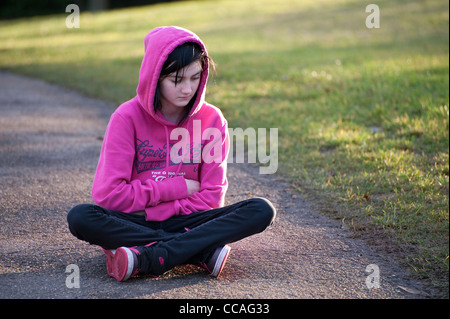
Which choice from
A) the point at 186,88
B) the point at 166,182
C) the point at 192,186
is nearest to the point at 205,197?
the point at 192,186

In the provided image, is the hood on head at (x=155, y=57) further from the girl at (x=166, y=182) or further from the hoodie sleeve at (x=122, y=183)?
the hoodie sleeve at (x=122, y=183)

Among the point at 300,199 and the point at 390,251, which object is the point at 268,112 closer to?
the point at 300,199

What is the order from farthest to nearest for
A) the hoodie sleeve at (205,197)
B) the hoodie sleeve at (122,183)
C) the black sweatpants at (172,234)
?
the hoodie sleeve at (205,197), the hoodie sleeve at (122,183), the black sweatpants at (172,234)

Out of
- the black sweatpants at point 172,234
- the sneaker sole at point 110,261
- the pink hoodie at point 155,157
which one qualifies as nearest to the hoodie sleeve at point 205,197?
the pink hoodie at point 155,157

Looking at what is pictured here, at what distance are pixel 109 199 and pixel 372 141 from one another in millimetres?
2998

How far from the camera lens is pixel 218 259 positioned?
289cm

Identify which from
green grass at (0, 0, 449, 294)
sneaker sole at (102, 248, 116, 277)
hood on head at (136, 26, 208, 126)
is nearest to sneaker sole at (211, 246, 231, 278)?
sneaker sole at (102, 248, 116, 277)

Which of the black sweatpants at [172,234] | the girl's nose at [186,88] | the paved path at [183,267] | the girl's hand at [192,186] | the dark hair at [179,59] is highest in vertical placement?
the dark hair at [179,59]

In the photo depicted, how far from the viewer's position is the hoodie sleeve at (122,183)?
300 centimetres

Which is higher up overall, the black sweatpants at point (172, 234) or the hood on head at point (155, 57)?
the hood on head at point (155, 57)

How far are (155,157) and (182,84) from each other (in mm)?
448

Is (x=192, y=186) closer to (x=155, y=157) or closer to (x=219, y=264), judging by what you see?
(x=155, y=157)

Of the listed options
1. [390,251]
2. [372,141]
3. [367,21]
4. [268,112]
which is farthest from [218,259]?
[367,21]
